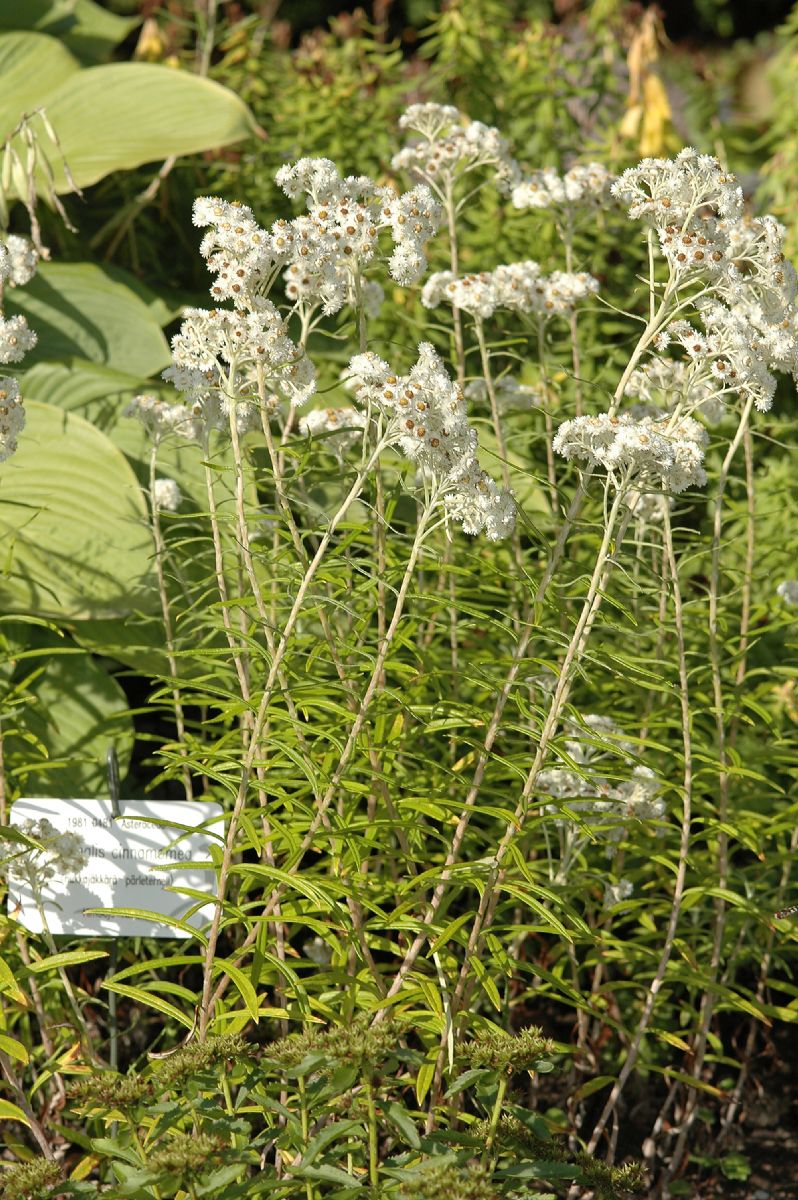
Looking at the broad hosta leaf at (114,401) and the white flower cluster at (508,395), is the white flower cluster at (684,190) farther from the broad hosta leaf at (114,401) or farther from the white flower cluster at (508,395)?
the broad hosta leaf at (114,401)

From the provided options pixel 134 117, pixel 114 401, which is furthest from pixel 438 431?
pixel 134 117

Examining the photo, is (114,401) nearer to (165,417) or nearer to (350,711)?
(165,417)

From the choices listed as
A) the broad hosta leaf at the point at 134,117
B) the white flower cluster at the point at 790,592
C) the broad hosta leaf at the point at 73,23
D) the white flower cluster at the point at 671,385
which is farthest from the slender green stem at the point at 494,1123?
the broad hosta leaf at the point at 73,23

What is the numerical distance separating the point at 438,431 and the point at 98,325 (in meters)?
2.05

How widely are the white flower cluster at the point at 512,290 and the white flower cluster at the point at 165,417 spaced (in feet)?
1.61

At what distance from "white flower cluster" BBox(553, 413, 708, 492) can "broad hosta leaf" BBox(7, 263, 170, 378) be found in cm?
195

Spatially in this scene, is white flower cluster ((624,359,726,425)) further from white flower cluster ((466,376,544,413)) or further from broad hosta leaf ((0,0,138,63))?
broad hosta leaf ((0,0,138,63))

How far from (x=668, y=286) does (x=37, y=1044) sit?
1.93 m

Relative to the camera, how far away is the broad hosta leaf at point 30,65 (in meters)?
3.78

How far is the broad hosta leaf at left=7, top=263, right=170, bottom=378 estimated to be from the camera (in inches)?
133

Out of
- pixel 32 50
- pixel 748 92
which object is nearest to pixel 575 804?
pixel 32 50

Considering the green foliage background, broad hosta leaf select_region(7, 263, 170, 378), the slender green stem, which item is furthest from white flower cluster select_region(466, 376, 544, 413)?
the slender green stem

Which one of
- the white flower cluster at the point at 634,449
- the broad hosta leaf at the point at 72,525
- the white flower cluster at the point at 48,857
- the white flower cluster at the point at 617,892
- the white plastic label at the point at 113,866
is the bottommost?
the white flower cluster at the point at 617,892

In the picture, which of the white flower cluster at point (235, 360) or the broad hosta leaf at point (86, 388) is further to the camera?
the broad hosta leaf at point (86, 388)
